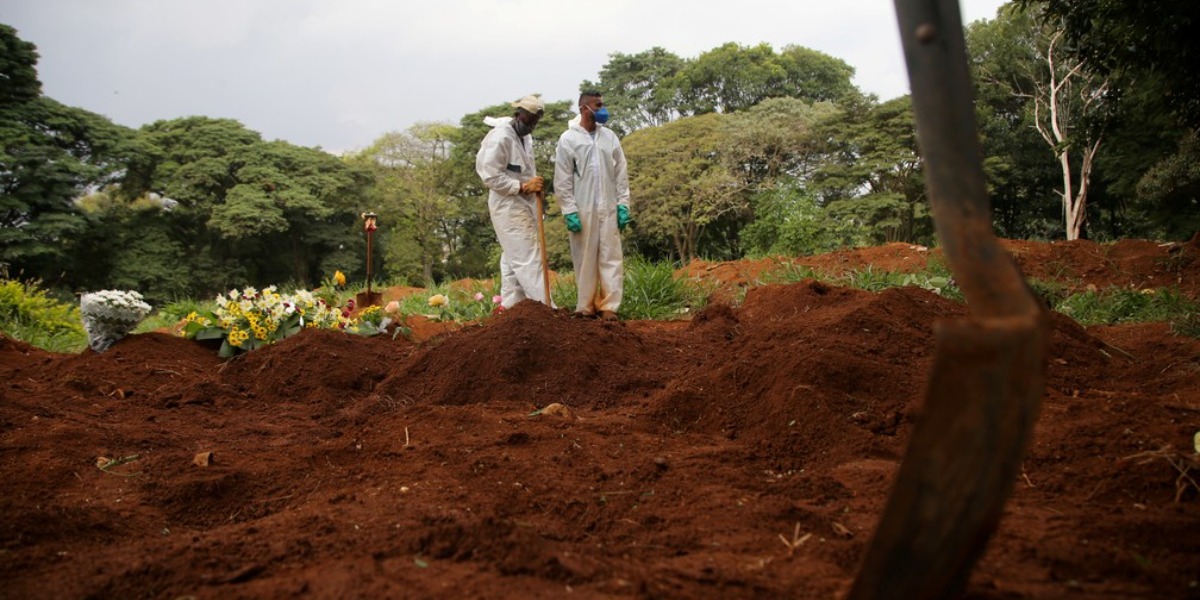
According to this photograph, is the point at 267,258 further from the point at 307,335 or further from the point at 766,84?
the point at 307,335

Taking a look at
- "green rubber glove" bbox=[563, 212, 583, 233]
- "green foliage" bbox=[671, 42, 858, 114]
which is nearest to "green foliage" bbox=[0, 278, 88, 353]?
"green rubber glove" bbox=[563, 212, 583, 233]

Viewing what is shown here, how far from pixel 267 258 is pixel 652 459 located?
26.9 m

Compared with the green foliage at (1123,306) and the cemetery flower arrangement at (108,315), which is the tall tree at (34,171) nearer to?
the cemetery flower arrangement at (108,315)

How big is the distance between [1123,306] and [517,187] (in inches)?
207

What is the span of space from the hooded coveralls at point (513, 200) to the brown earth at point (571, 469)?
5.23 ft

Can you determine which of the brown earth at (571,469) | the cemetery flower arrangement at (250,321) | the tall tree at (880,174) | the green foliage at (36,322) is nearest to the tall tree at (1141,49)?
the brown earth at (571,469)

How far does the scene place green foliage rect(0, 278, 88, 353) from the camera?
8.46 meters

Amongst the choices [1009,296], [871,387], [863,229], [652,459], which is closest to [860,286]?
[871,387]

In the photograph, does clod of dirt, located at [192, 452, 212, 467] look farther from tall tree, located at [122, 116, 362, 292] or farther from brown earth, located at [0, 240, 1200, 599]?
tall tree, located at [122, 116, 362, 292]

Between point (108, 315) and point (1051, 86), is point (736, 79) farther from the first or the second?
point (108, 315)

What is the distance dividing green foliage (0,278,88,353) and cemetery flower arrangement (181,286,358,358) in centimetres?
292

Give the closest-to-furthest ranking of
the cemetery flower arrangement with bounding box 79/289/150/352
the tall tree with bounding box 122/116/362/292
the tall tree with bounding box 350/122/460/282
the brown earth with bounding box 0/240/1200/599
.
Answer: the brown earth with bounding box 0/240/1200/599, the cemetery flower arrangement with bounding box 79/289/150/352, the tall tree with bounding box 122/116/362/292, the tall tree with bounding box 350/122/460/282

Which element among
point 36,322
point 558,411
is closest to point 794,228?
point 558,411

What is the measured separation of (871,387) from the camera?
3324 millimetres
